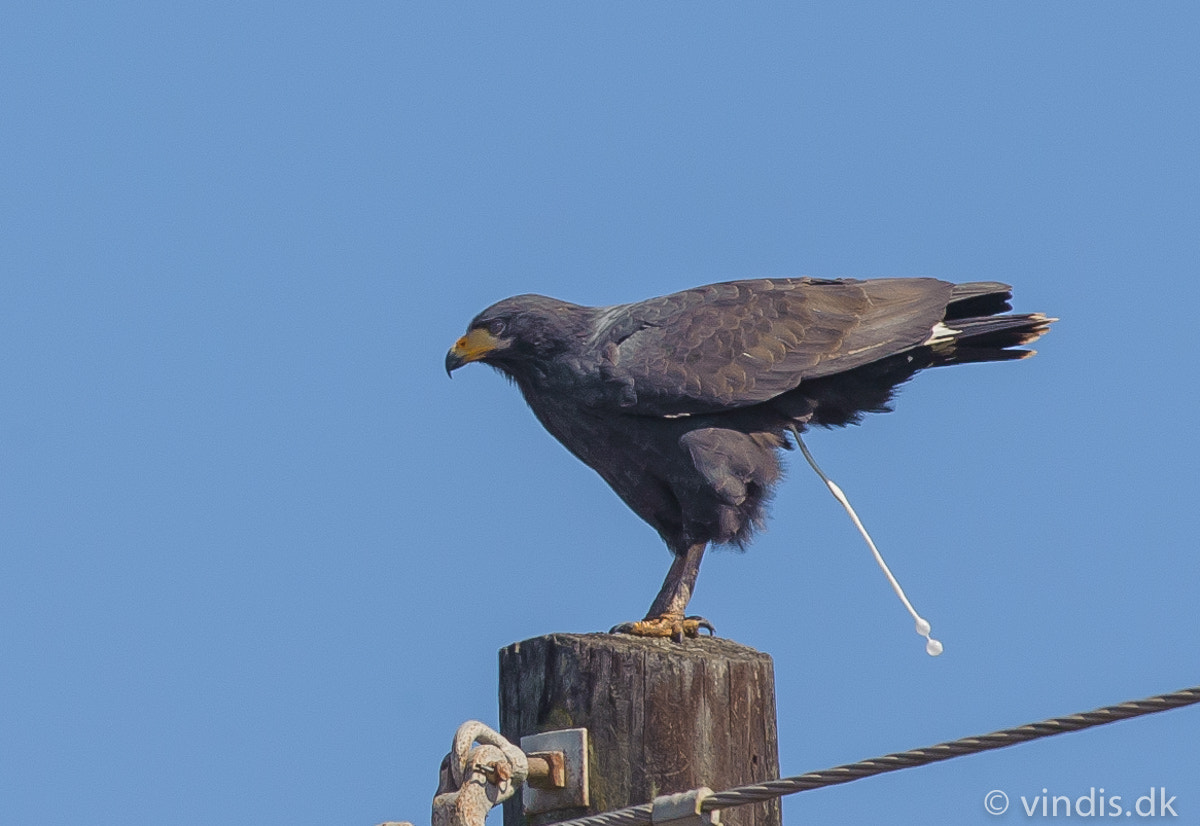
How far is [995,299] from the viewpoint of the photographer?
710cm

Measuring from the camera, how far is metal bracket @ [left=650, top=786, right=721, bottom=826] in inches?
165

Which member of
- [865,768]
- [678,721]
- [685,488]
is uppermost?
[685,488]

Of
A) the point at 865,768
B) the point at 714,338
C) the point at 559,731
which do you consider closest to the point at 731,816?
the point at 559,731

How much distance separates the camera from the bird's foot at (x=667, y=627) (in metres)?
5.79

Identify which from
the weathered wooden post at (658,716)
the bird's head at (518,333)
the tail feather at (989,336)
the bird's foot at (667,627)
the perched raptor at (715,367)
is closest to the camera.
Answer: the weathered wooden post at (658,716)

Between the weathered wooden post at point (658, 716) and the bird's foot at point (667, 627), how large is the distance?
89 centimetres

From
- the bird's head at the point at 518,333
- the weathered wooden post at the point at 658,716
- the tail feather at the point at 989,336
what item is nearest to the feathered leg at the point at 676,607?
the weathered wooden post at the point at 658,716

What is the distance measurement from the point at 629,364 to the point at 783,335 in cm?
64

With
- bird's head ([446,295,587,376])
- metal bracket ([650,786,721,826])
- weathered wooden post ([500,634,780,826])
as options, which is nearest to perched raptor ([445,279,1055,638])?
bird's head ([446,295,587,376])

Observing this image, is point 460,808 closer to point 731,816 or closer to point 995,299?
point 731,816

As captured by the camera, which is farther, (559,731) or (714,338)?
(714,338)

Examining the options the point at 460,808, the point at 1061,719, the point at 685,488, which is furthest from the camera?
the point at 685,488

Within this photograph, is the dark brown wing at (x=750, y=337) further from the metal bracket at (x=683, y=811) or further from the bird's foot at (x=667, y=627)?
the metal bracket at (x=683, y=811)

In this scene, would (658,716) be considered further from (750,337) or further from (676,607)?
(750,337)
